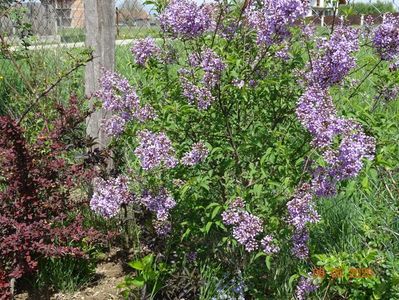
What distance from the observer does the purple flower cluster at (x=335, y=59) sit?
238 centimetres

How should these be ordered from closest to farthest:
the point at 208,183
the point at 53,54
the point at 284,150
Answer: the point at 284,150 → the point at 208,183 → the point at 53,54

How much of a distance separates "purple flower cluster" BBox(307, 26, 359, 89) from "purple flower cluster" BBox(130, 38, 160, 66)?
2.65ft

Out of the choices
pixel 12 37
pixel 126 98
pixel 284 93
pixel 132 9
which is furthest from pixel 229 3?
pixel 12 37

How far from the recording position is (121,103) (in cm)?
259

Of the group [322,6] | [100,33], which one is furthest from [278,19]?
[100,33]

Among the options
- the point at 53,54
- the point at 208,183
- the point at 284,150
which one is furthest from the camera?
the point at 53,54

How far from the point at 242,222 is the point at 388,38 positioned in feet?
3.49

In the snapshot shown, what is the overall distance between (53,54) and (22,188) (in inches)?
123

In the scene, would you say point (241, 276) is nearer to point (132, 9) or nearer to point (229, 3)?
point (229, 3)

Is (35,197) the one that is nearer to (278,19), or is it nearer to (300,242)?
(300,242)

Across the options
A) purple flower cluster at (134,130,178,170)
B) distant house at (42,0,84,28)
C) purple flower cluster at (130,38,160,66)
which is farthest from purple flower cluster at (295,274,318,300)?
distant house at (42,0,84,28)

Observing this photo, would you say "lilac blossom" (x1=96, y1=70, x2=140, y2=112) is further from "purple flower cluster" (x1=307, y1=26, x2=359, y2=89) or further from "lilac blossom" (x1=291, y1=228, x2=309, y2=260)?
"lilac blossom" (x1=291, y1=228, x2=309, y2=260)

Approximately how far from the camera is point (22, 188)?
9.89 ft
